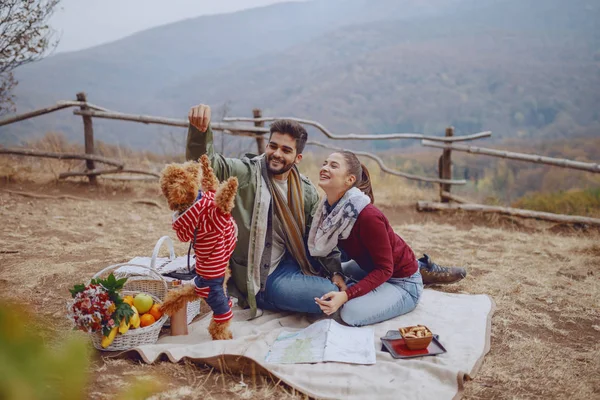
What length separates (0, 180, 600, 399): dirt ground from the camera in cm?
246

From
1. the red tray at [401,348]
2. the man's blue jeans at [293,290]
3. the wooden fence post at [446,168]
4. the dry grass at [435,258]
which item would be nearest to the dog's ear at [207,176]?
the man's blue jeans at [293,290]

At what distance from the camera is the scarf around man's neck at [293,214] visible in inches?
122

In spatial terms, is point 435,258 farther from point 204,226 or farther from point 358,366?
point 204,226

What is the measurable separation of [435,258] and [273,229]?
2.29m

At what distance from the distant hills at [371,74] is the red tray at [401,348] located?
24789 mm

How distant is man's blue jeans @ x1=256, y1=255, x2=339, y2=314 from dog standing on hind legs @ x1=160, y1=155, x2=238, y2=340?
41cm

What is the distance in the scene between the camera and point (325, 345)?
265cm

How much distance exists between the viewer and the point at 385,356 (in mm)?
2641

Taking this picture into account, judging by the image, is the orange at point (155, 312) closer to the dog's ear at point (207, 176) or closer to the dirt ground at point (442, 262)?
the dirt ground at point (442, 262)

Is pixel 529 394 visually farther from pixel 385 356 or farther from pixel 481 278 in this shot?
pixel 481 278

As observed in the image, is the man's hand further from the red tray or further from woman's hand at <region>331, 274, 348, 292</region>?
the red tray

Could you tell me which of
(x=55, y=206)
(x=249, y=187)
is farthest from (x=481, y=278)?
(x=55, y=206)

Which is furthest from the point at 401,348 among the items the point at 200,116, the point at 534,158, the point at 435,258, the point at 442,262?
A: the point at 534,158

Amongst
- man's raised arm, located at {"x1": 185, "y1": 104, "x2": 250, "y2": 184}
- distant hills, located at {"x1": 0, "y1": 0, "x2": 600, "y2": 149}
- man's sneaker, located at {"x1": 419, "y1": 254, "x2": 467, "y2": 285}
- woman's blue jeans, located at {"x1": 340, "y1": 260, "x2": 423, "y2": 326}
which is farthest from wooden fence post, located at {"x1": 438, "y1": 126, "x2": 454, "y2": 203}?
distant hills, located at {"x1": 0, "y1": 0, "x2": 600, "y2": 149}
